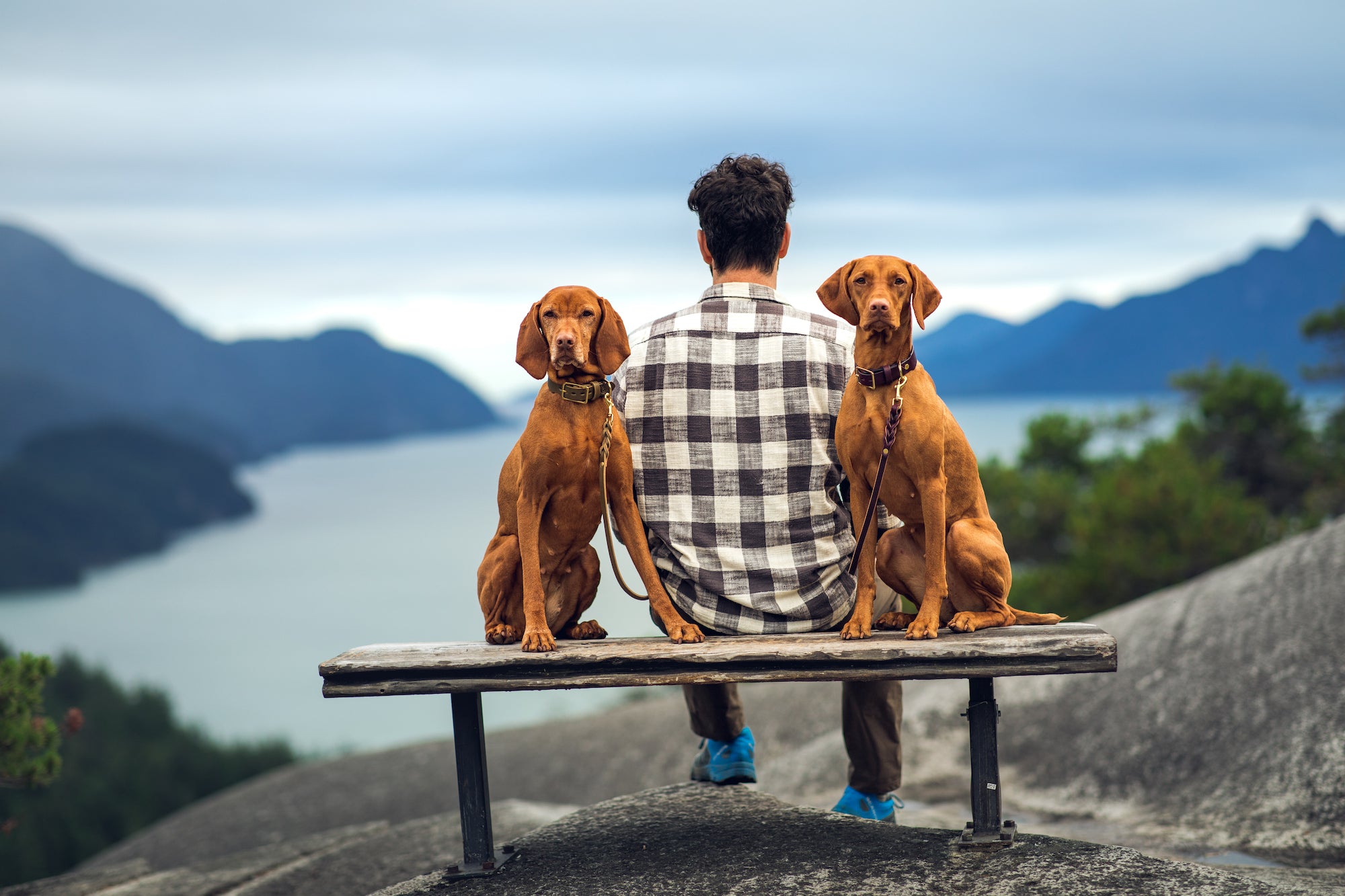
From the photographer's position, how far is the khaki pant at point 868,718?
17.2 feet

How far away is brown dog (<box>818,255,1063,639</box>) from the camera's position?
407 cm

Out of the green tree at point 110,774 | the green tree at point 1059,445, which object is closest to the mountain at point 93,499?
the green tree at point 110,774

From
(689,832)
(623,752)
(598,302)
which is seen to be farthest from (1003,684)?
(598,302)

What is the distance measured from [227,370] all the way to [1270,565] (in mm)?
108986

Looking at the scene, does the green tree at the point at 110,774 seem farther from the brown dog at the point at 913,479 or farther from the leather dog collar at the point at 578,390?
the brown dog at the point at 913,479

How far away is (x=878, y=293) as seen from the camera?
13.0ft

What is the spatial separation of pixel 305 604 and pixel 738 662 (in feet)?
257

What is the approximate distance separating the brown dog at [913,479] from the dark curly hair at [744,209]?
0.77 meters

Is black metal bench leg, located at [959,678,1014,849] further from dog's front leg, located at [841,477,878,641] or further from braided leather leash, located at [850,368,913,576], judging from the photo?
braided leather leash, located at [850,368,913,576]

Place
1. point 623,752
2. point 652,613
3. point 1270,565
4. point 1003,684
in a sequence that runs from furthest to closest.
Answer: point 623,752
point 1003,684
point 1270,565
point 652,613

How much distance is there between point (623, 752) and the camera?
11.1 meters

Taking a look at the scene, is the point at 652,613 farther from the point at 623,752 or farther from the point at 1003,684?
the point at 623,752

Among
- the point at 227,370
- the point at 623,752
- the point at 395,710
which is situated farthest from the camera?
the point at 227,370

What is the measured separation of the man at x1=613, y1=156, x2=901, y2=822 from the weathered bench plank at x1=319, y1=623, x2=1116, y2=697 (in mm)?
400
